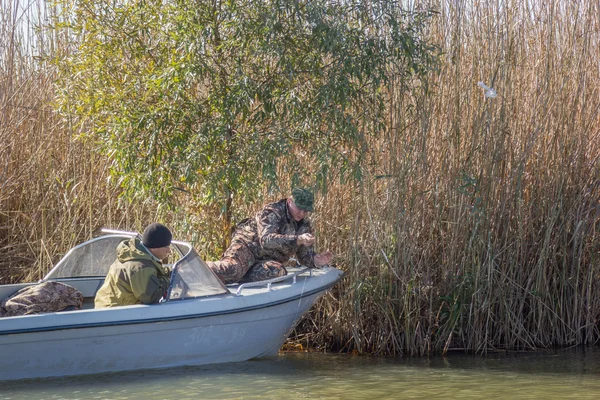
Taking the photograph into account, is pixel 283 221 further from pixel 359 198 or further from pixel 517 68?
pixel 517 68

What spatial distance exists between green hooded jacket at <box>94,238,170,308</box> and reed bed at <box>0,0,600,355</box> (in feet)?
3.67

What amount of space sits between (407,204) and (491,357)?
4.56 feet

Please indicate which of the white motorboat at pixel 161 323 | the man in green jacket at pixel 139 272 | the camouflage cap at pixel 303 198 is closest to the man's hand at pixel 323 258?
the white motorboat at pixel 161 323

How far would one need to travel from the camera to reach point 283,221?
6.54 metres

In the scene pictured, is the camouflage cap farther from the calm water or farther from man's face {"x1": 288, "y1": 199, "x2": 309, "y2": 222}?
the calm water

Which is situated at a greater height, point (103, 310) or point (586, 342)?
point (103, 310)

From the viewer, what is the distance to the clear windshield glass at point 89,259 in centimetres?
655

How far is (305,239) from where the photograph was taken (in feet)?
20.5

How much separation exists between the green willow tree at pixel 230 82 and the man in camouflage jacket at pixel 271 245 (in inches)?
8.9

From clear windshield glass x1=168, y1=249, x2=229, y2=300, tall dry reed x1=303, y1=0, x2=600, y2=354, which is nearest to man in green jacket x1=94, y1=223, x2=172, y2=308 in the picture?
→ clear windshield glass x1=168, y1=249, x2=229, y2=300

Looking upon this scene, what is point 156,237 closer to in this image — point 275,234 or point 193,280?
point 193,280

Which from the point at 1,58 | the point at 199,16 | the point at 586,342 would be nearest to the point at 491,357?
the point at 586,342

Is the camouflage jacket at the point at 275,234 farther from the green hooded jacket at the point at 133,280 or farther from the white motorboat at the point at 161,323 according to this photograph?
the green hooded jacket at the point at 133,280

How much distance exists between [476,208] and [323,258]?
1342 mm
